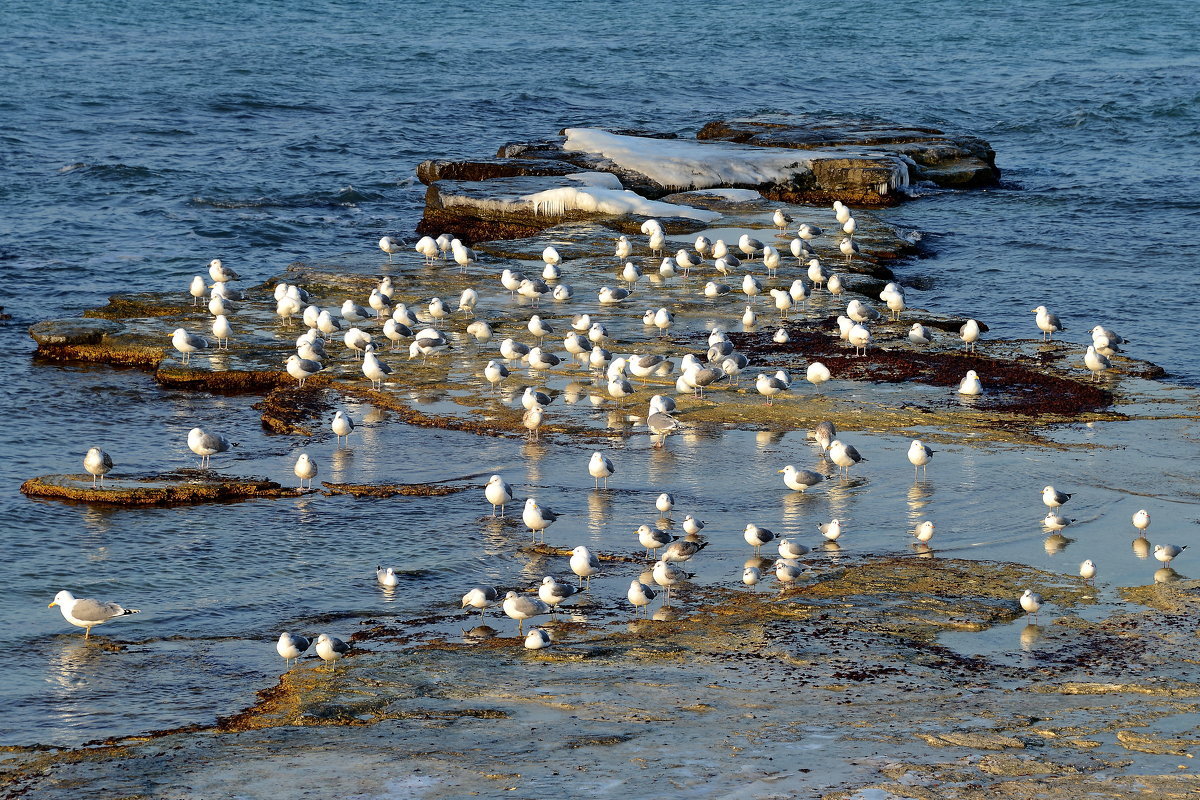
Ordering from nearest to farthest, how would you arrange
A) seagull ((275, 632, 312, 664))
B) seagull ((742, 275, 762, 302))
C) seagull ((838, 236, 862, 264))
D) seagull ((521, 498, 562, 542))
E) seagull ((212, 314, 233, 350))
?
seagull ((275, 632, 312, 664)) < seagull ((521, 498, 562, 542)) < seagull ((212, 314, 233, 350)) < seagull ((742, 275, 762, 302)) < seagull ((838, 236, 862, 264))

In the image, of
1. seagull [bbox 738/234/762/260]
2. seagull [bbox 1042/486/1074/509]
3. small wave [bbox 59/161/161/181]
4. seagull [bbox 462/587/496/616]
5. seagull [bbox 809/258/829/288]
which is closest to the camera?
seagull [bbox 462/587/496/616]

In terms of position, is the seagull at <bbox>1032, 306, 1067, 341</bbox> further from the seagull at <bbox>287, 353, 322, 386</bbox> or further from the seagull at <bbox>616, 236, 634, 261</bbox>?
the seagull at <bbox>287, 353, 322, 386</bbox>

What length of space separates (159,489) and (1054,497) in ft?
28.8

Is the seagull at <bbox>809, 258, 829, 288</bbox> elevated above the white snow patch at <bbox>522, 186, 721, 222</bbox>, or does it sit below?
below

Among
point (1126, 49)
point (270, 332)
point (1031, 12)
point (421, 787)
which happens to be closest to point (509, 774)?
point (421, 787)

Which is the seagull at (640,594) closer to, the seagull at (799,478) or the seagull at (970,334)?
the seagull at (799,478)

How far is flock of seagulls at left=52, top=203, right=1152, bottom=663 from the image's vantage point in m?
12.5

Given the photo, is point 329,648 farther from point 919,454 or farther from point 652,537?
point 919,454

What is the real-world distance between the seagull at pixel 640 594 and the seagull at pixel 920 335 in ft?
29.4

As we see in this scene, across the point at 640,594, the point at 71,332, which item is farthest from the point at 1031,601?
the point at 71,332

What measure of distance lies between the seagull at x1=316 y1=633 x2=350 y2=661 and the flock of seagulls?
0.01m

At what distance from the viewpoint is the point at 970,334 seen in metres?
19.8

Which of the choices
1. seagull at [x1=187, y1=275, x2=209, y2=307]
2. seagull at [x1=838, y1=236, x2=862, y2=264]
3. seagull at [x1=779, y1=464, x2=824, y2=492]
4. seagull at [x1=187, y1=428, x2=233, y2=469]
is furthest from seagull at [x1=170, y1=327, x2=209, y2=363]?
seagull at [x1=838, y1=236, x2=862, y2=264]

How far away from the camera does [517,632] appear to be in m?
11.9
